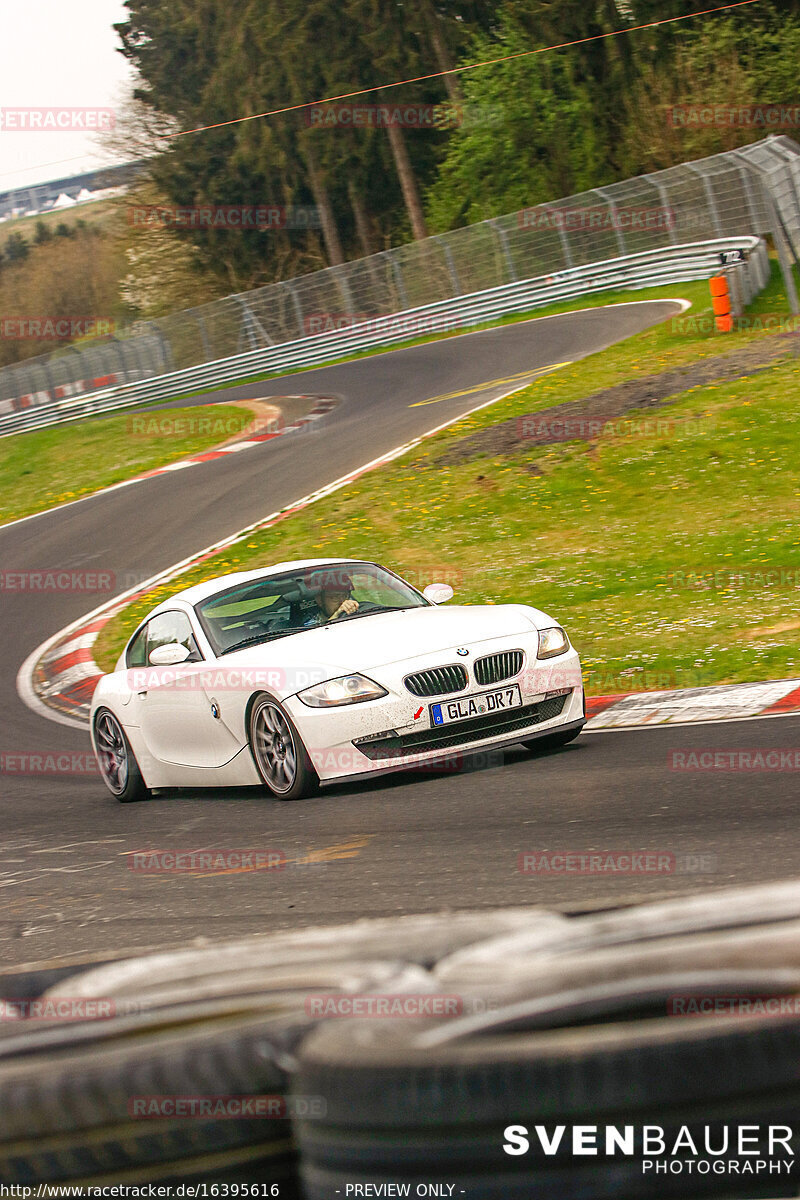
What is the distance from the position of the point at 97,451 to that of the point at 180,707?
21790mm

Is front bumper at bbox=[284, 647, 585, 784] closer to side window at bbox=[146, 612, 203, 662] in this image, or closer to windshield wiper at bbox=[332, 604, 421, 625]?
windshield wiper at bbox=[332, 604, 421, 625]

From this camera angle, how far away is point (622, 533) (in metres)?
15.0

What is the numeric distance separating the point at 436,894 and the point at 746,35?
41.4 meters

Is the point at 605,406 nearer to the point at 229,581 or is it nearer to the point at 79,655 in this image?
the point at 79,655

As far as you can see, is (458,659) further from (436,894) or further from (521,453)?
(521,453)

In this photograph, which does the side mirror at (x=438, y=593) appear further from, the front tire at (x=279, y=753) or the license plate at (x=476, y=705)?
the front tire at (x=279, y=753)

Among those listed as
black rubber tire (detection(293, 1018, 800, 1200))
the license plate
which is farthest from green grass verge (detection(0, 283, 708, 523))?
black rubber tire (detection(293, 1018, 800, 1200))

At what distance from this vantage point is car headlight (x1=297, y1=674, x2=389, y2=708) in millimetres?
7355

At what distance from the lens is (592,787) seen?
6863mm

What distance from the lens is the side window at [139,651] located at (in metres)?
9.18

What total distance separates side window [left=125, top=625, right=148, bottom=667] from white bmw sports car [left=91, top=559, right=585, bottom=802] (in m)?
A: 0.02

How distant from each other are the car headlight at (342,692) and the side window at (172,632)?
1237 mm

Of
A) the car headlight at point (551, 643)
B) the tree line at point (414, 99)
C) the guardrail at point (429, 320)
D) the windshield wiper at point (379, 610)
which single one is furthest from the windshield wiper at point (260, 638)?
the tree line at point (414, 99)

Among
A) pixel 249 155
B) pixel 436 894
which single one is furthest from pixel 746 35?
pixel 436 894
